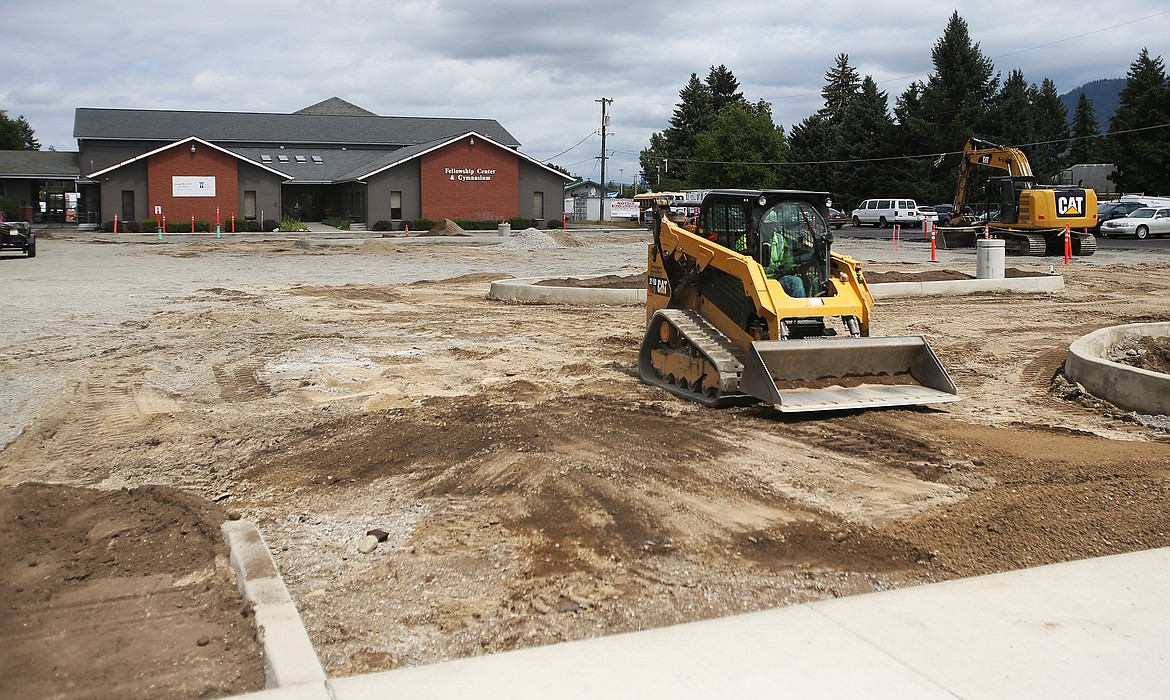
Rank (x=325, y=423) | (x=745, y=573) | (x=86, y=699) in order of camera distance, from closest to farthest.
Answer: (x=86, y=699) < (x=745, y=573) < (x=325, y=423)

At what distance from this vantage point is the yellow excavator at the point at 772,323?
9.85m

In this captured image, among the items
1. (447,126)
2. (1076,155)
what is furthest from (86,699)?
(1076,155)

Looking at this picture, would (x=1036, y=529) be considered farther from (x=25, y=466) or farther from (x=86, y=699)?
(x=25, y=466)

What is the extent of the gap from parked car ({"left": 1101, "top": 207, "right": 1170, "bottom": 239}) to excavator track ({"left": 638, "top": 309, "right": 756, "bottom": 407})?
128 feet

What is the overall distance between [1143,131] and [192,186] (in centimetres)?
5777

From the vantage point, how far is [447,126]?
261 ft

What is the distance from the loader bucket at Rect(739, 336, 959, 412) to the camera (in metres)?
9.52

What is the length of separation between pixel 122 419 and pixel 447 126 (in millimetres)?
72322

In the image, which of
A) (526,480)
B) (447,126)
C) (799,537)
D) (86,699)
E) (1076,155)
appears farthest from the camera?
(1076,155)

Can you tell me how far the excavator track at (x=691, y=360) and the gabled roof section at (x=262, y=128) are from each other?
58573mm

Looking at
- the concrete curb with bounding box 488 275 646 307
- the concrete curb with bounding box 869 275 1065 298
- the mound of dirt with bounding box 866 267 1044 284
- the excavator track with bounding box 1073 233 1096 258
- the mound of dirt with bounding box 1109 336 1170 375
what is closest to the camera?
the mound of dirt with bounding box 1109 336 1170 375

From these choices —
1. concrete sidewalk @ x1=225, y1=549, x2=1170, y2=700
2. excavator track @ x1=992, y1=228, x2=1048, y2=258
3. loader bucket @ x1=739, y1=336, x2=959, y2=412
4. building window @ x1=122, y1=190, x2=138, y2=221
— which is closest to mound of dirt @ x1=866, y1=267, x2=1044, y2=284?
excavator track @ x1=992, y1=228, x2=1048, y2=258

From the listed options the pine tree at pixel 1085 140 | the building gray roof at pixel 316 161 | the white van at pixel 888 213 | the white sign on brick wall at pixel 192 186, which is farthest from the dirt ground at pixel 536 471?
the pine tree at pixel 1085 140

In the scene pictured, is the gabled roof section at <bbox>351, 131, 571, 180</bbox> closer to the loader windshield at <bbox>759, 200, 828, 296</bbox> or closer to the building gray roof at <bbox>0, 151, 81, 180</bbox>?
the building gray roof at <bbox>0, 151, 81, 180</bbox>
